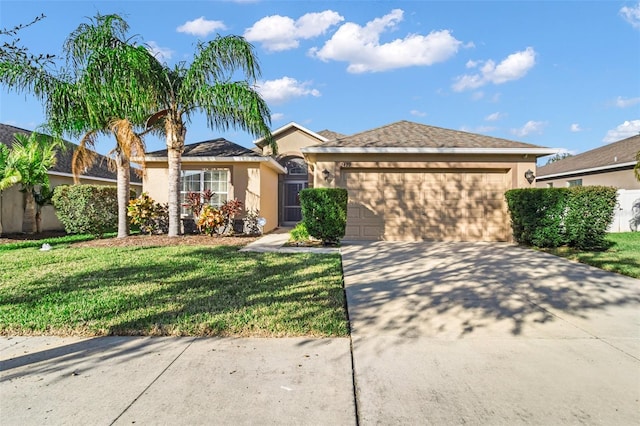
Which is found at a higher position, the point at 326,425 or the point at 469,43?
the point at 469,43

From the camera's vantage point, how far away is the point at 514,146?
11.3 meters

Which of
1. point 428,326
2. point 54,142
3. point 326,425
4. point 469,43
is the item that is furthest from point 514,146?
point 54,142

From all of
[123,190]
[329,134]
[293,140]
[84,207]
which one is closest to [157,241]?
[123,190]

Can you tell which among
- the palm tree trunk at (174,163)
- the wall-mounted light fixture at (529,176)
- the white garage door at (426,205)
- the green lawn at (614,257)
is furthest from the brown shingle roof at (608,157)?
the palm tree trunk at (174,163)

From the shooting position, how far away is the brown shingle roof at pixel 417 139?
37.4 ft

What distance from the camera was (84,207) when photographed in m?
12.0

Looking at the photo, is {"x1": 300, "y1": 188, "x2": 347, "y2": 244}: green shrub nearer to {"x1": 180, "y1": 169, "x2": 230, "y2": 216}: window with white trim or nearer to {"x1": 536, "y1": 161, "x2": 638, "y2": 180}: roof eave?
{"x1": 180, "y1": 169, "x2": 230, "y2": 216}: window with white trim

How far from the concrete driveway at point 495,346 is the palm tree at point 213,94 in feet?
Answer: 20.9

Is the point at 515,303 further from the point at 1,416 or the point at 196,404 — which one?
the point at 1,416

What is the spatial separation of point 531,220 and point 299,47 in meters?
9.81

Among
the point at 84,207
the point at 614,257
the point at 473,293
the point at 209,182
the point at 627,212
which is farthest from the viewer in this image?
the point at 627,212

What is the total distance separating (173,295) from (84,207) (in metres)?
9.08

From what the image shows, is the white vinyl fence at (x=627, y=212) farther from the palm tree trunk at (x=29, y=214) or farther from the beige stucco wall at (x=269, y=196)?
the palm tree trunk at (x=29, y=214)

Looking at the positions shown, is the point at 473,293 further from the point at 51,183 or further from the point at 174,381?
the point at 51,183
